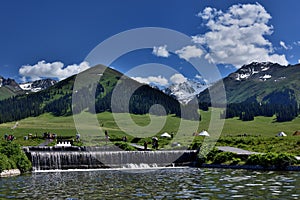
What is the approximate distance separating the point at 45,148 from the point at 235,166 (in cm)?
3889

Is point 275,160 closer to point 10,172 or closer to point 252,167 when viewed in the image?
point 252,167

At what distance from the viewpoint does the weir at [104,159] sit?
6072cm

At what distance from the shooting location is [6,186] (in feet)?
117

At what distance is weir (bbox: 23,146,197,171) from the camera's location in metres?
60.7

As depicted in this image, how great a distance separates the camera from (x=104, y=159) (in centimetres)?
6462

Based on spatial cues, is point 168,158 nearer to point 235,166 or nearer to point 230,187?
point 235,166

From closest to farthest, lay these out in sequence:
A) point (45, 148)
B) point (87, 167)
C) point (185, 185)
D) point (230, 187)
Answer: point (230, 187)
point (185, 185)
point (87, 167)
point (45, 148)

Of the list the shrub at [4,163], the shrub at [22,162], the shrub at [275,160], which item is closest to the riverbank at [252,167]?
the shrub at [275,160]

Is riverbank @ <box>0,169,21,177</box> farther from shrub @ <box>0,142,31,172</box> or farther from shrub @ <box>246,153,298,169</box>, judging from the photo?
shrub @ <box>246,153,298,169</box>

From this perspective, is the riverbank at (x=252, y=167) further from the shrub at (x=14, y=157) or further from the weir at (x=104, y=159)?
the shrub at (x=14, y=157)

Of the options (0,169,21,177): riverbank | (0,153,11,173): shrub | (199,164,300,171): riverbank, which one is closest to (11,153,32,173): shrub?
(0,169,21,177): riverbank

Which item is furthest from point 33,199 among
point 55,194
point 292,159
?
point 292,159

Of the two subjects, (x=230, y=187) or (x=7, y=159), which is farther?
(x=7, y=159)

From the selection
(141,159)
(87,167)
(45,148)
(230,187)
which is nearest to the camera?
(230,187)
